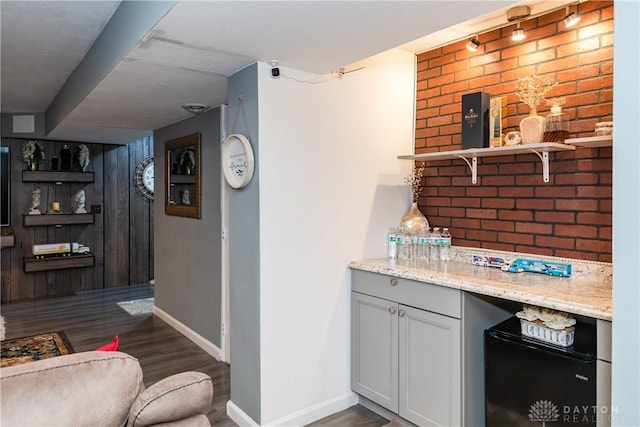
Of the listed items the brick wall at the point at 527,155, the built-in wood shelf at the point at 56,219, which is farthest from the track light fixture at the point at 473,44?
the built-in wood shelf at the point at 56,219

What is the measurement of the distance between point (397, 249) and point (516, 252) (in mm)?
743

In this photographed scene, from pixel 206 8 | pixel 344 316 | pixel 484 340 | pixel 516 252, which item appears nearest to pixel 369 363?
pixel 344 316

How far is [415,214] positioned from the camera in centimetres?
306

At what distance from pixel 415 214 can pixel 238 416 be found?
5.68ft

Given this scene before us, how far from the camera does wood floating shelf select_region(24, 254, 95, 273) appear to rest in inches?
221

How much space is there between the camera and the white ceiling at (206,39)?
1.72 metres

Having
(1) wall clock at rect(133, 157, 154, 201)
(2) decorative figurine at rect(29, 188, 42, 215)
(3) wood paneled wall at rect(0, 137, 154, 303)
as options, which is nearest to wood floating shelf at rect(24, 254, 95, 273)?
(3) wood paneled wall at rect(0, 137, 154, 303)

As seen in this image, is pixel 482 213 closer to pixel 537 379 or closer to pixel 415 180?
pixel 415 180

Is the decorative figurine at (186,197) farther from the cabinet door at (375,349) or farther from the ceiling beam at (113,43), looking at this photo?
the cabinet door at (375,349)

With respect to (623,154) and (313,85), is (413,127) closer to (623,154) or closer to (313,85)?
(313,85)

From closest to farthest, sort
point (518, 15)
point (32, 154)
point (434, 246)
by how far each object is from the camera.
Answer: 1. point (518, 15)
2. point (434, 246)
3. point (32, 154)

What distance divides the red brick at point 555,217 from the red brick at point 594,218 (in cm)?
4

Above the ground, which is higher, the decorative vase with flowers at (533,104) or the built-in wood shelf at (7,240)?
the decorative vase with flowers at (533,104)

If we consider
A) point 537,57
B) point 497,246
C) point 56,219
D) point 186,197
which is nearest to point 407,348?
point 497,246
